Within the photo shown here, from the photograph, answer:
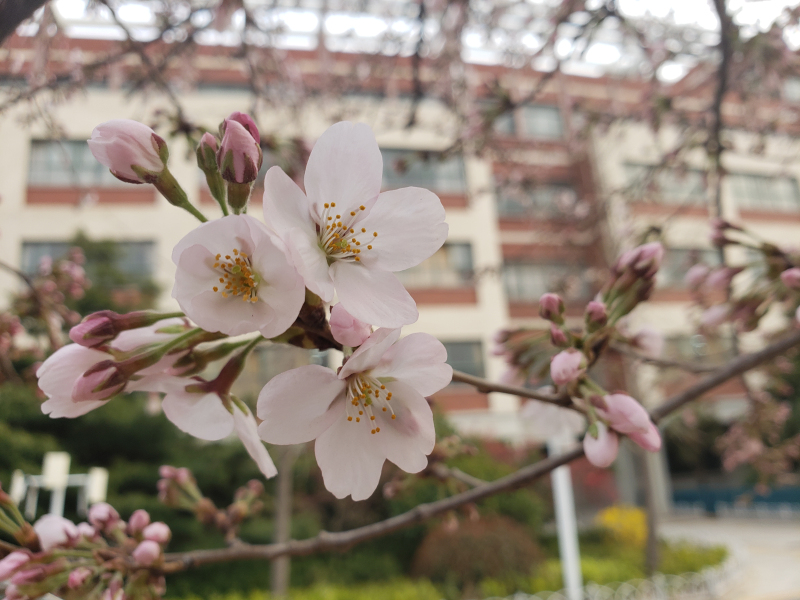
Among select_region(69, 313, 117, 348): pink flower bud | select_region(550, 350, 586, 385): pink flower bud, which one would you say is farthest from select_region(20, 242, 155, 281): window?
select_region(550, 350, 586, 385): pink flower bud

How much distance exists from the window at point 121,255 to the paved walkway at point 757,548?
7.65m

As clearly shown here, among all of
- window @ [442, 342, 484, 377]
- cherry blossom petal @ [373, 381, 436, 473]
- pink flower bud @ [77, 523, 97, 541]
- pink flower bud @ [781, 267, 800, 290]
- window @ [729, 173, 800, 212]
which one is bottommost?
pink flower bud @ [77, 523, 97, 541]

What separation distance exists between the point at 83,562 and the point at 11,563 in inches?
3.5

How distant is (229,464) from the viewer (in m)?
6.48

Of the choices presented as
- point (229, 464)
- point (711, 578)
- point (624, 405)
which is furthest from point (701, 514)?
point (624, 405)

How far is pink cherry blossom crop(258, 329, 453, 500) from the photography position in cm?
45

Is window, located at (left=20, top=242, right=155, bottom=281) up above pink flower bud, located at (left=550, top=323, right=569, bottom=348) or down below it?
above

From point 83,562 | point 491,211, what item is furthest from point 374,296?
point 491,211

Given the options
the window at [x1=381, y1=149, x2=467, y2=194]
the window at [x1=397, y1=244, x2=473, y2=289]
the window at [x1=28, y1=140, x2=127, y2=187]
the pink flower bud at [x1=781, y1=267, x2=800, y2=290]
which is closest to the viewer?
the pink flower bud at [x1=781, y1=267, x2=800, y2=290]

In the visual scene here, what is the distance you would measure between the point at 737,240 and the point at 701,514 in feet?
40.5

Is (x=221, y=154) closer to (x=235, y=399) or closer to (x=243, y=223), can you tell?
(x=243, y=223)

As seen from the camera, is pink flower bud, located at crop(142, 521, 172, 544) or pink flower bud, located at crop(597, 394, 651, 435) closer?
pink flower bud, located at crop(597, 394, 651, 435)

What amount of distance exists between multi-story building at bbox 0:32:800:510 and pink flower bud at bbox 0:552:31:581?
283cm

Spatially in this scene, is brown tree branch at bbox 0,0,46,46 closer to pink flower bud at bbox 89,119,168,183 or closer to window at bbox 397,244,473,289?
pink flower bud at bbox 89,119,168,183
